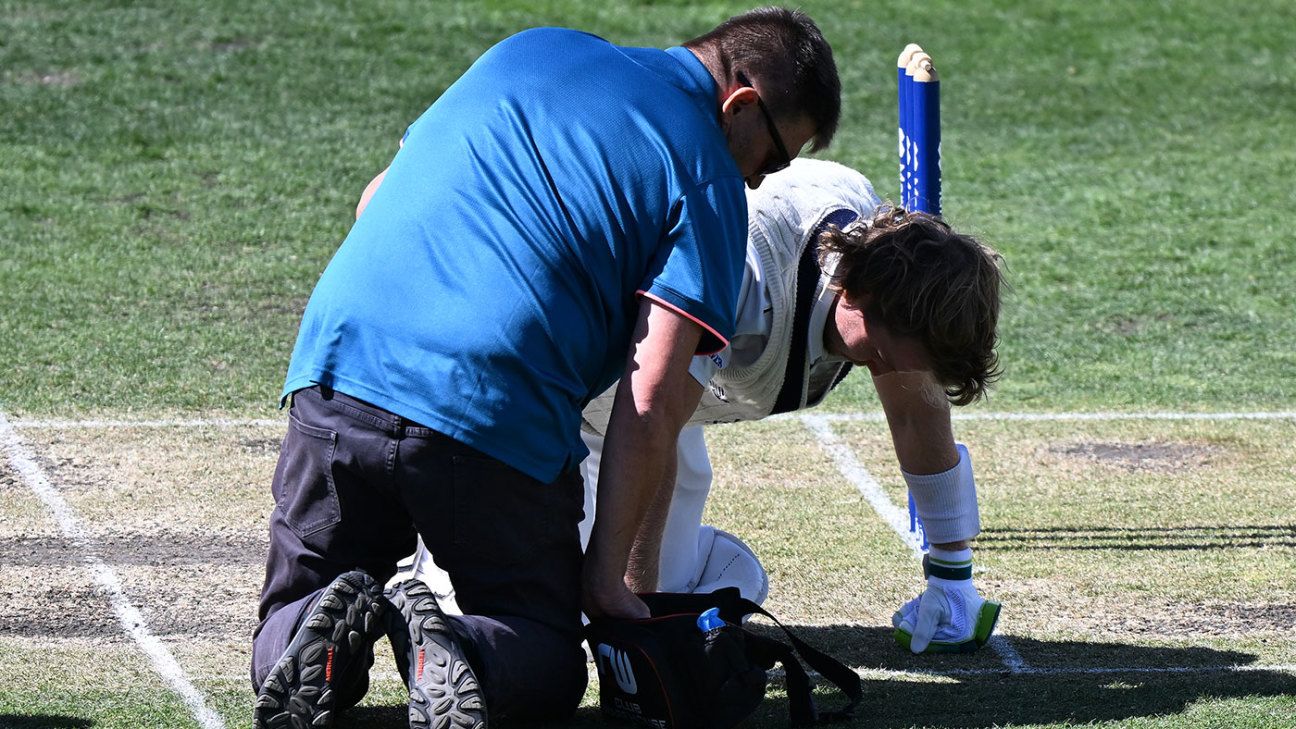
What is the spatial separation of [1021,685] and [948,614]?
0.40 metres

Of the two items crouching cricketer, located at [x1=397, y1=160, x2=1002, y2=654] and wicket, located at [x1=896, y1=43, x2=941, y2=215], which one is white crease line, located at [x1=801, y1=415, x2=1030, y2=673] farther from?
wicket, located at [x1=896, y1=43, x2=941, y2=215]

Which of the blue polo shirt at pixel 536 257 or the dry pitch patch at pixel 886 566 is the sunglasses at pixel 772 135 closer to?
the blue polo shirt at pixel 536 257

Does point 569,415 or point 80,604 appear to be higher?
point 569,415

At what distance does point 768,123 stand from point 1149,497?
2.94 metres

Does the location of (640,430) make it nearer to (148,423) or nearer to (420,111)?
(148,423)

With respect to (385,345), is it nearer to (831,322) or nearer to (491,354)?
(491,354)

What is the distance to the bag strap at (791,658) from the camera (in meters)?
3.67

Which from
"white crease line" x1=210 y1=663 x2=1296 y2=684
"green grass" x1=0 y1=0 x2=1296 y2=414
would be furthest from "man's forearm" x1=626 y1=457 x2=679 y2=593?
"green grass" x1=0 y1=0 x2=1296 y2=414

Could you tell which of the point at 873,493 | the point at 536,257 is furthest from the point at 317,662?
the point at 873,493

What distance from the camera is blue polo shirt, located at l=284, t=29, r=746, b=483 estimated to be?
336 cm

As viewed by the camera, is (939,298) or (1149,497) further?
(1149,497)

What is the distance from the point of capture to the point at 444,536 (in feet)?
11.5

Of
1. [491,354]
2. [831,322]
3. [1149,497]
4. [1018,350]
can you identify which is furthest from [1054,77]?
[491,354]

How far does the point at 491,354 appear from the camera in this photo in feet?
11.0
